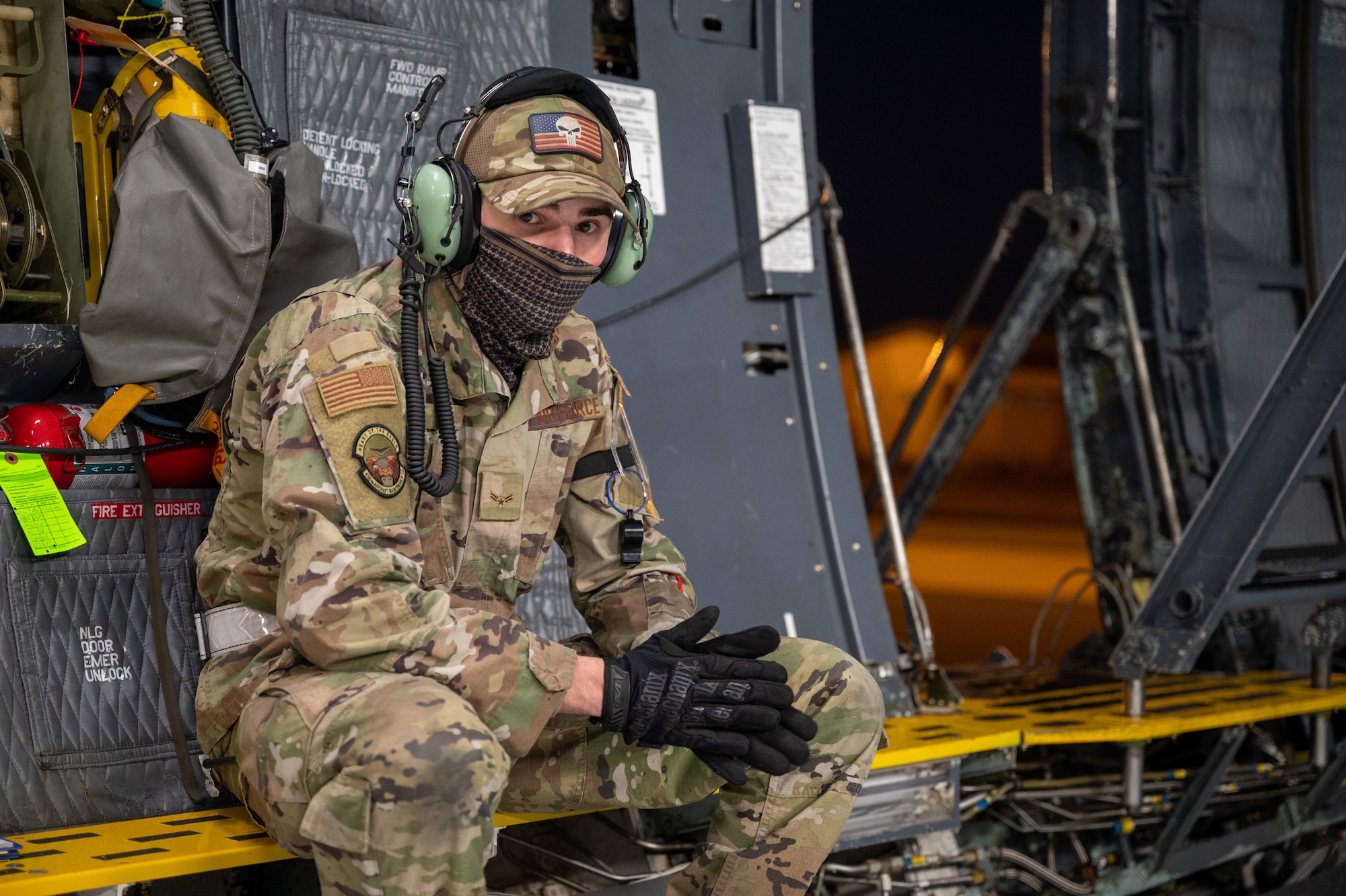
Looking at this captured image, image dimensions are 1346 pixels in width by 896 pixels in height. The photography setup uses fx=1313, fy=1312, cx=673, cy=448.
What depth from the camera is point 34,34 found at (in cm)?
228

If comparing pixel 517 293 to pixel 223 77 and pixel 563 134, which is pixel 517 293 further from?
pixel 223 77

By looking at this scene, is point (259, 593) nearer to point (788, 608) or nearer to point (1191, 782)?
point (788, 608)

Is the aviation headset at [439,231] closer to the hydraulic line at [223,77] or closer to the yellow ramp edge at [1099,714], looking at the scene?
the hydraulic line at [223,77]

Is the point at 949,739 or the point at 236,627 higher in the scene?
the point at 236,627

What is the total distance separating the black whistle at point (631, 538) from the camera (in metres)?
2.12

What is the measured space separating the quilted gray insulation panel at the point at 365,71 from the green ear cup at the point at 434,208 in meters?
0.84

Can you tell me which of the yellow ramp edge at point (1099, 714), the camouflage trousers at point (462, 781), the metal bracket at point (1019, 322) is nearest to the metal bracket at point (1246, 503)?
the yellow ramp edge at point (1099, 714)

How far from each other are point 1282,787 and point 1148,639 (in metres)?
0.70

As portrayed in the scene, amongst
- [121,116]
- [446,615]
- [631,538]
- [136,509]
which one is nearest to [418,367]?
[446,615]

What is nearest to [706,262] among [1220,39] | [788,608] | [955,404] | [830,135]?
[788,608]

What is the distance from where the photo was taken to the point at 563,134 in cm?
191

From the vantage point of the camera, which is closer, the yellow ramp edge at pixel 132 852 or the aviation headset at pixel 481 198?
the yellow ramp edge at pixel 132 852

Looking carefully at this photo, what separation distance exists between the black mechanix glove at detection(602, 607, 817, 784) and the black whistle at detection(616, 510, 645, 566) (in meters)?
0.27

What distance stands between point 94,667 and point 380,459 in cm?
79
